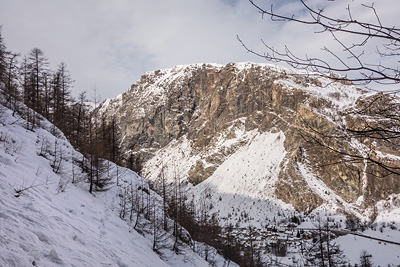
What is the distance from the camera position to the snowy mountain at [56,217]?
4.32 meters

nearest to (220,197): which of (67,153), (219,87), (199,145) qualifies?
(199,145)

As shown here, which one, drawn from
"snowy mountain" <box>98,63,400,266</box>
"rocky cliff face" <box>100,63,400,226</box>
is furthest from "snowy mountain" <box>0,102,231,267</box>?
"rocky cliff face" <box>100,63,400,226</box>

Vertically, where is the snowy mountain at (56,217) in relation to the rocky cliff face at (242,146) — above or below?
below

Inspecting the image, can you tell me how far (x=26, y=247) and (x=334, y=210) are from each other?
119 metres

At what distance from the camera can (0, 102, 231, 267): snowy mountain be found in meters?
4.32

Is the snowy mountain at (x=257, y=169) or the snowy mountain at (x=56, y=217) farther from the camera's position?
the snowy mountain at (x=257, y=169)

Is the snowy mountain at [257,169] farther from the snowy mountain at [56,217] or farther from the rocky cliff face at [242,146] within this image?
the snowy mountain at [56,217]

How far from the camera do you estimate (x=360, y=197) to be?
108375 millimetres

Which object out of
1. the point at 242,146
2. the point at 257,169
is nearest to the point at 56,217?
the point at 257,169

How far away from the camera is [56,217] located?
5.86 m

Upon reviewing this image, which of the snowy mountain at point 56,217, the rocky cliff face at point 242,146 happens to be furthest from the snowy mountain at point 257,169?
the snowy mountain at point 56,217

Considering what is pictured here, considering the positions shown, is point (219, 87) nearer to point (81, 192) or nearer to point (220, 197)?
point (220, 197)

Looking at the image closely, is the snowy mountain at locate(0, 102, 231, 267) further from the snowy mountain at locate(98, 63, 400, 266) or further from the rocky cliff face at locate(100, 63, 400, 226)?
the rocky cliff face at locate(100, 63, 400, 226)

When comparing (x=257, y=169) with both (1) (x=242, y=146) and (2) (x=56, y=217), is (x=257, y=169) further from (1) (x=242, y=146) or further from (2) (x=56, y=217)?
(2) (x=56, y=217)
